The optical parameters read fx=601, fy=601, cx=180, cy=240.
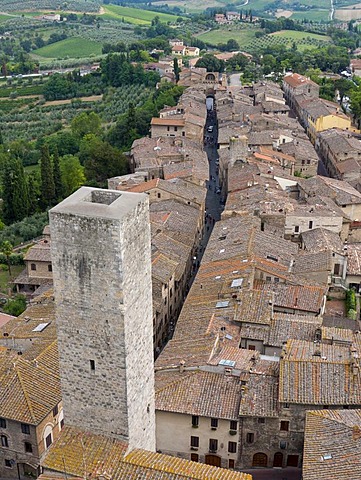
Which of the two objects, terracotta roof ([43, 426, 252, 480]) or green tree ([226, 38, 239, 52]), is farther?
green tree ([226, 38, 239, 52])

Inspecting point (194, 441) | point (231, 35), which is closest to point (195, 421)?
point (194, 441)

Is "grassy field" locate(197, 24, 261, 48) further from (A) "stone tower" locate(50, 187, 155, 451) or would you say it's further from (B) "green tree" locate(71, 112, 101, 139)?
(A) "stone tower" locate(50, 187, 155, 451)

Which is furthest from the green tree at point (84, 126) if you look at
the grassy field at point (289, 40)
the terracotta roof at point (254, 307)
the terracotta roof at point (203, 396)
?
the grassy field at point (289, 40)

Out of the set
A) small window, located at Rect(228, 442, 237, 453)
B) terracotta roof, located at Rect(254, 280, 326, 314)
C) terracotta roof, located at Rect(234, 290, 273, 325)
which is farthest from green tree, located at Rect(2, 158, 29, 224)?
small window, located at Rect(228, 442, 237, 453)

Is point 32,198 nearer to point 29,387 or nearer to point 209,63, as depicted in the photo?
point 29,387

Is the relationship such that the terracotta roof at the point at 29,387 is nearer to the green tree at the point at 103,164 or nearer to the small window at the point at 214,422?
the small window at the point at 214,422

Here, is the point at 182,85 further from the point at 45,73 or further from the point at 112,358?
the point at 112,358
